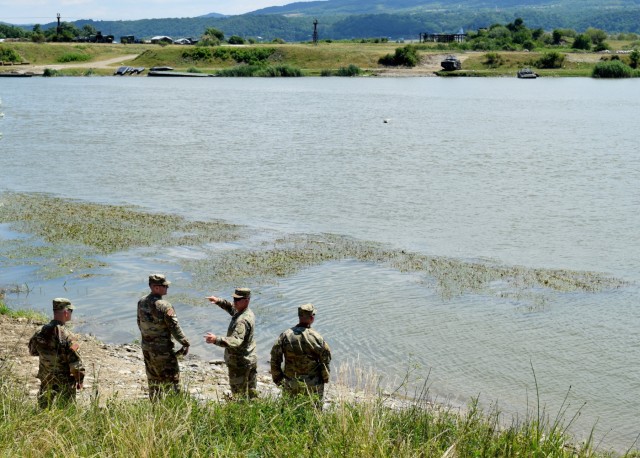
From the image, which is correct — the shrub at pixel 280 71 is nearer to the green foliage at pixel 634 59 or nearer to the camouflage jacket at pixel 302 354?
the green foliage at pixel 634 59

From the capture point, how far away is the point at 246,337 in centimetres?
1157

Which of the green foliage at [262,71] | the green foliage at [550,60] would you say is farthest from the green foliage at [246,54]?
the green foliage at [550,60]

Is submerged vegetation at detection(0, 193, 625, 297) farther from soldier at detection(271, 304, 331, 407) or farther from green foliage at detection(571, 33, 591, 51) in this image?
green foliage at detection(571, 33, 591, 51)

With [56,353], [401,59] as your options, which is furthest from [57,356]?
[401,59]

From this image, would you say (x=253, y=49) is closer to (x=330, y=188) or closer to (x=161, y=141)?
(x=161, y=141)

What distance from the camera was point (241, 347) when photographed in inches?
455

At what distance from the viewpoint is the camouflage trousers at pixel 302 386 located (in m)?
11.0

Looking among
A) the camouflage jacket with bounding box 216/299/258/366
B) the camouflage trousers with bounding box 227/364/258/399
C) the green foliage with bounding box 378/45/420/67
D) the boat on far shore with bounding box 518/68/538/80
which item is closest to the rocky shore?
the camouflage trousers with bounding box 227/364/258/399

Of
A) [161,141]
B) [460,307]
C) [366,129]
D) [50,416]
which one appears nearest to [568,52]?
[366,129]

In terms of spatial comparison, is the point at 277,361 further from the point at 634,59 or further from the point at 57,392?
the point at 634,59

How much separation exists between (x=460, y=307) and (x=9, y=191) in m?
20.8

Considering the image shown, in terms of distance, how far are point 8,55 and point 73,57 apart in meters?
10.3

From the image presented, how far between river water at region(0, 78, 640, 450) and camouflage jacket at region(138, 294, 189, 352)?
15.6 feet

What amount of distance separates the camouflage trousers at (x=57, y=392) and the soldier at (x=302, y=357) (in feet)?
8.75
